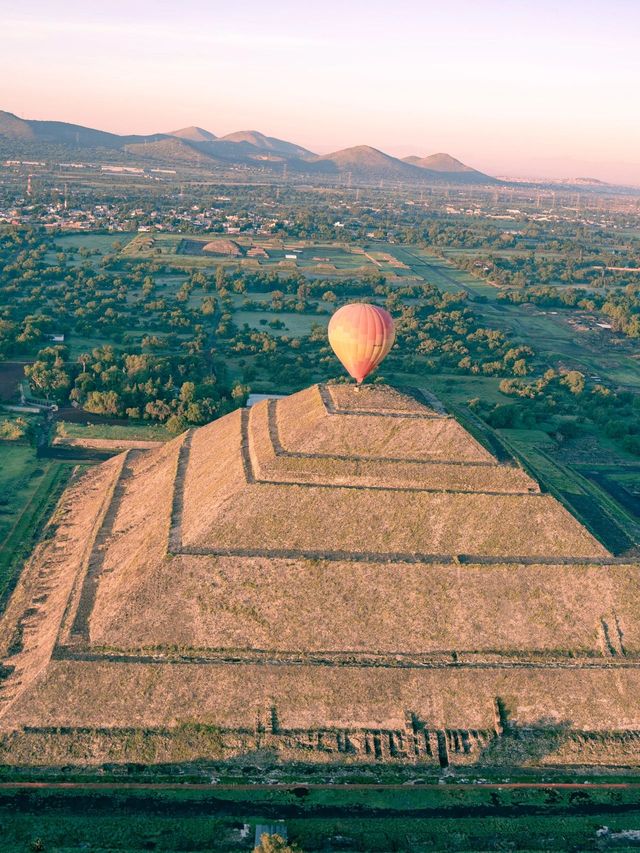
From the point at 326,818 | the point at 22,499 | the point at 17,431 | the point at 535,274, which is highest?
the point at 535,274

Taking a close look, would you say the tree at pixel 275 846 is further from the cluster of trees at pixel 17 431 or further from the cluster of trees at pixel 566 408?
the cluster of trees at pixel 566 408

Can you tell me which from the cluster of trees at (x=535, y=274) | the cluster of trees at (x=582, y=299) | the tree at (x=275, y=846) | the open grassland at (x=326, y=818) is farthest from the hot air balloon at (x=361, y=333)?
the cluster of trees at (x=535, y=274)

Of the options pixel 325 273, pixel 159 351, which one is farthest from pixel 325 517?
pixel 325 273

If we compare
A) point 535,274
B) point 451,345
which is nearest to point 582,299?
point 535,274

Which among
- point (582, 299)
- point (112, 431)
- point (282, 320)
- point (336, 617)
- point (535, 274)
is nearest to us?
point (336, 617)

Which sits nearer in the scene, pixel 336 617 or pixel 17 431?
pixel 336 617

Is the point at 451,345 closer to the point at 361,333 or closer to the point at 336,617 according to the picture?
the point at 361,333

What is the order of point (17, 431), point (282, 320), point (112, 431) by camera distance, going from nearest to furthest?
point (17, 431), point (112, 431), point (282, 320)

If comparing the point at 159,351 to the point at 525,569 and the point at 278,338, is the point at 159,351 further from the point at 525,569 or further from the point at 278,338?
the point at 525,569
